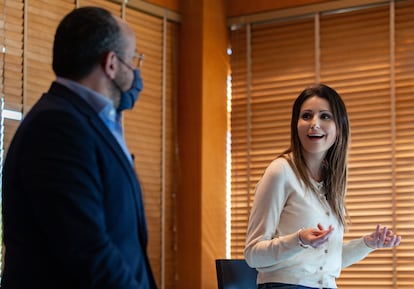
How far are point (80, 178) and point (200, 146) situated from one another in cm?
333

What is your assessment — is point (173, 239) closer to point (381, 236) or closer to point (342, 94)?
point (342, 94)

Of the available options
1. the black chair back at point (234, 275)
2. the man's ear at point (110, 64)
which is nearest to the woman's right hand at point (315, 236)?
the black chair back at point (234, 275)

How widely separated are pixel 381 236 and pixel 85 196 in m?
1.65

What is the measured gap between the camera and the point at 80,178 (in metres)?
1.63

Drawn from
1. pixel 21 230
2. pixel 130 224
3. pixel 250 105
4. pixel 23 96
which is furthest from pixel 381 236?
pixel 250 105

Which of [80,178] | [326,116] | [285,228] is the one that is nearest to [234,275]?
[285,228]

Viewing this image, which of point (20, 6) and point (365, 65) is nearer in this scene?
point (20, 6)

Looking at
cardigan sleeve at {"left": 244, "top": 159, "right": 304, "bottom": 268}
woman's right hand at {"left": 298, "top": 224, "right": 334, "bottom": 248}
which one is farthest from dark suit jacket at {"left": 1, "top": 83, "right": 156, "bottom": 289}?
cardigan sleeve at {"left": 244, "top": 159, "right": 304, "bottom": 268}

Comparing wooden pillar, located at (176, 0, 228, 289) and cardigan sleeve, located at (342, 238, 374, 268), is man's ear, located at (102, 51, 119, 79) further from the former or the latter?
wooden pillar, located at (176, 0, 228, 289)

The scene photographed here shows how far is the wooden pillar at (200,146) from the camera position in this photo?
489 cm

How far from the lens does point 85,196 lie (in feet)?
5.33

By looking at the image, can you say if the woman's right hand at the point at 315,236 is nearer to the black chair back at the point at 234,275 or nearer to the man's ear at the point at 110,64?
the black chair back at the point at 234,275

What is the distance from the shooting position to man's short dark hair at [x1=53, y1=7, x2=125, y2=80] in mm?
1748

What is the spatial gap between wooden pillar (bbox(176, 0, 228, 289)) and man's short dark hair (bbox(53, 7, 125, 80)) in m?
3.18
